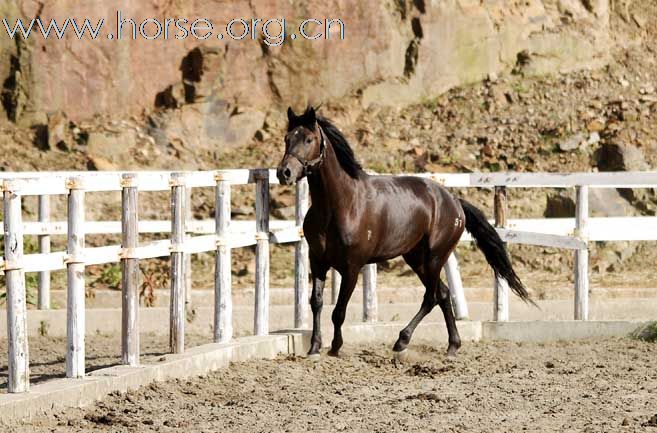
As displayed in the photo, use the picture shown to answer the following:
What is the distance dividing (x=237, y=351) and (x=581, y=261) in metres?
3.72

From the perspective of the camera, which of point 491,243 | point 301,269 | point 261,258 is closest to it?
point 261,258

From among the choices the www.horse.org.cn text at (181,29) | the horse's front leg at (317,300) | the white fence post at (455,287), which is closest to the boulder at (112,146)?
the www.horse.org.cn text at (181,29)

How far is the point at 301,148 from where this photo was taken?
10109 mm

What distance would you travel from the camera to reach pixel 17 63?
65.0 feet

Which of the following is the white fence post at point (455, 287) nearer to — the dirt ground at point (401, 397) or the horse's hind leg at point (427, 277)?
the horse's hind leg at point (427, 277)

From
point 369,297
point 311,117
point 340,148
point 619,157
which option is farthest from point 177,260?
point 619,157

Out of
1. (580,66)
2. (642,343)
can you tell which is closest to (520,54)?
(580,66)

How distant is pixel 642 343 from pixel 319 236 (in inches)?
120

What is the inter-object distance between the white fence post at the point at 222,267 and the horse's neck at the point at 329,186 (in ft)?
2.25

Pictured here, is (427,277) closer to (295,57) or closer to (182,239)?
(182,239)

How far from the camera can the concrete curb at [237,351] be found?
7.42 meters

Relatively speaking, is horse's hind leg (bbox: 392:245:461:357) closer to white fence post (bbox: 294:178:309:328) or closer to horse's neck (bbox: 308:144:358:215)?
white fence post (bbox: 294:178:309:328)

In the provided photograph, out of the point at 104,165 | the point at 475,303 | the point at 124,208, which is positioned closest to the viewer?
the point at 124,208

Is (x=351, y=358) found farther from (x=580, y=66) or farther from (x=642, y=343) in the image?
(x=580, y=66)
